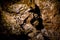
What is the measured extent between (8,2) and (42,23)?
3.88 feet

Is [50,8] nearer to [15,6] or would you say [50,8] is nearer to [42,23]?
[42,23]

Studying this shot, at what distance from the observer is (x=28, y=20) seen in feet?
13.0

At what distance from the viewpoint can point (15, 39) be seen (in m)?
3.83

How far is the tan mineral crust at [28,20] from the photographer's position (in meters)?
3.77

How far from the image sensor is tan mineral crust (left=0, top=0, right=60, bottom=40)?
148 inches

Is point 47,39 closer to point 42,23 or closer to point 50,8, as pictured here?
point 42,23

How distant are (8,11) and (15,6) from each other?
0.81 feet

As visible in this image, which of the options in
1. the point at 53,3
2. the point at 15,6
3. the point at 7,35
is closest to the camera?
the point at 7,35

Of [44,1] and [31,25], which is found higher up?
[44,1]

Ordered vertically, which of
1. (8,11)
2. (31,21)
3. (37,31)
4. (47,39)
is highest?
(8,11)

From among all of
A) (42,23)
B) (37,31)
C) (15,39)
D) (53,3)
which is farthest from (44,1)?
(15,39)

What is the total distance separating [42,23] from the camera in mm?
4172

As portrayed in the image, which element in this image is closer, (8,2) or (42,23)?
(8,2)

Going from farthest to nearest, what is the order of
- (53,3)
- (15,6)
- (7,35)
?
(53,3) → (15,6) → (7,35)
